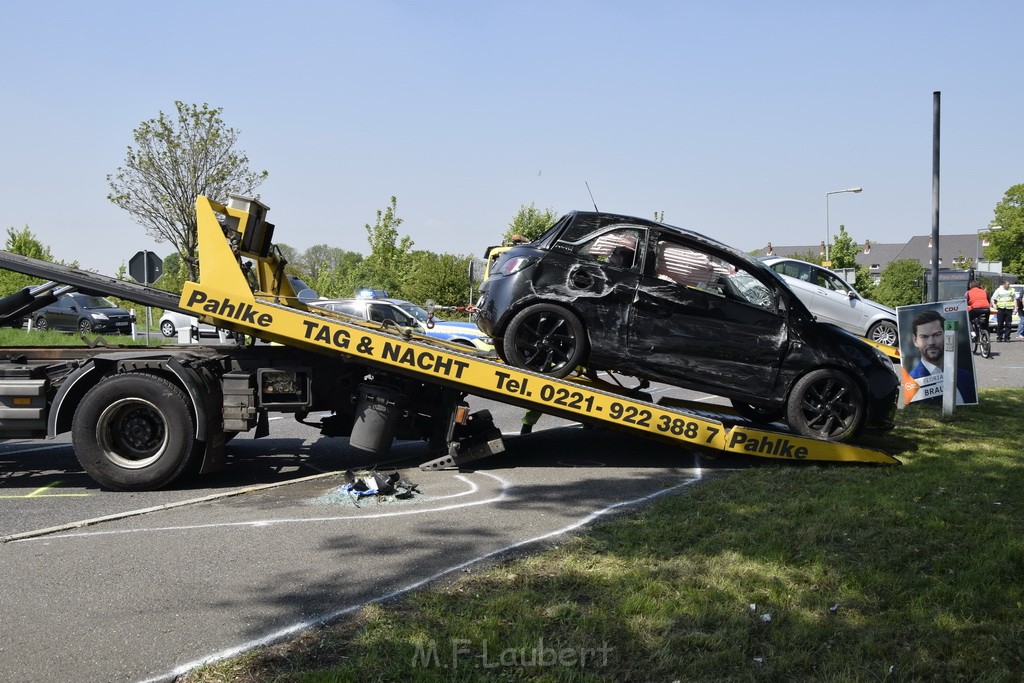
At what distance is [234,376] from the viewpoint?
292 inches

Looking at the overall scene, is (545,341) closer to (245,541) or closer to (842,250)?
(245,541)

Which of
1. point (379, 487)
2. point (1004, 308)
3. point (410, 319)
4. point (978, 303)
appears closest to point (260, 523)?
point (379, 487)

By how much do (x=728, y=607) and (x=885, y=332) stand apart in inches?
651

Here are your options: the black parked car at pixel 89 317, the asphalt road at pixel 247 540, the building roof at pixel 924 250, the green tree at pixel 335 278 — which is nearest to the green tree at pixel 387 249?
the green tree at pixel 335 278

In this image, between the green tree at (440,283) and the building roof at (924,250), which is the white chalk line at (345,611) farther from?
the building roof at (924,250)

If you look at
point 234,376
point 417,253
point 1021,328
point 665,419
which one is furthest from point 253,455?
point 417,253

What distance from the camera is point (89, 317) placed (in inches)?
1081

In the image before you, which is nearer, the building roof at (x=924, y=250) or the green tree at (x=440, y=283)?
the green tree at (x=440, y=283)

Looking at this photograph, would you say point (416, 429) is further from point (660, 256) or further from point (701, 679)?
point (701, 679)

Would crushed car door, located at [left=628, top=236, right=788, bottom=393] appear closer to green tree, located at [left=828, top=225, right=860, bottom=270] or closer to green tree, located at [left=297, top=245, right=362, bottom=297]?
green tree, located at [left=297, top=245, right=362, bottom=297]

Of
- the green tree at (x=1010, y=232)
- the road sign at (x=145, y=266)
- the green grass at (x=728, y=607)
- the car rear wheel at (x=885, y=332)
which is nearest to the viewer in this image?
the green grass at (x=728, y=607)

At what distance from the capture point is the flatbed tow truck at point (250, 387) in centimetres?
707

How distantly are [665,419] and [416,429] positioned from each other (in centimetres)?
222

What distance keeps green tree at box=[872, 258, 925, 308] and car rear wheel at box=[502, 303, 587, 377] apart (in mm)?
38201
